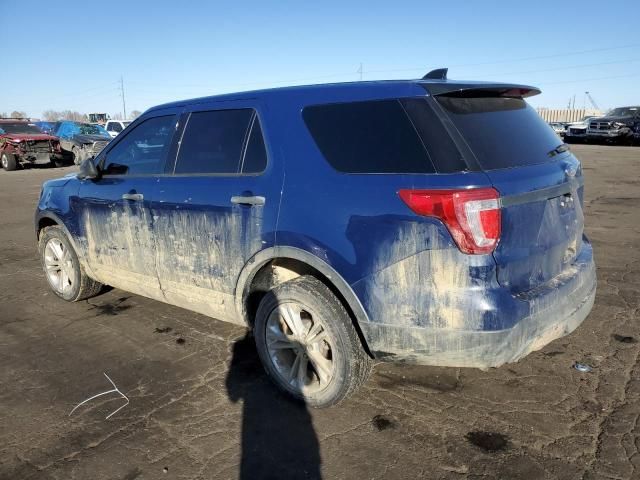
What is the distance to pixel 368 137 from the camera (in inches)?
113

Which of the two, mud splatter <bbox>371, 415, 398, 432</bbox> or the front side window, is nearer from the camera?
mud splatter <bbox>371, 415, 398, 432</bbox>

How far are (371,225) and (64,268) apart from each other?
12.2 ft

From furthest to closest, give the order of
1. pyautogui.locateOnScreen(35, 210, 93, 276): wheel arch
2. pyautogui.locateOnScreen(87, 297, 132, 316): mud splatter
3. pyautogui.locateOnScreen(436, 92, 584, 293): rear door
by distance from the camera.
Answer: pyautogui.locateOnScreen(87, 297, 132, 316): mud splatter → pyautogui.locateOnScreen(35, 210, 93, 276): wheel arch → pyautogui.locateOnScreen(436, 92, 584, 293): rear door

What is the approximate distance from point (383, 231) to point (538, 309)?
0.92 meters

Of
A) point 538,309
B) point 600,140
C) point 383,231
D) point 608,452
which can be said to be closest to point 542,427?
point 608,452

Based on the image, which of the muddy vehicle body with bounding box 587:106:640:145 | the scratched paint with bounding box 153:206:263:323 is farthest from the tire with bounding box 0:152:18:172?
the muddy vehicle body with bounding box 587:106:640:145

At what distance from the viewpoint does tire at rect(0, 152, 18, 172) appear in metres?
20.6

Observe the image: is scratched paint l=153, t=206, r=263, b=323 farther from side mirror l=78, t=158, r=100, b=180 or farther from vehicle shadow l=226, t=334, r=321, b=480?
side mirror l=78, t=158, r=100, b=180

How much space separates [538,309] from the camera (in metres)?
2.69

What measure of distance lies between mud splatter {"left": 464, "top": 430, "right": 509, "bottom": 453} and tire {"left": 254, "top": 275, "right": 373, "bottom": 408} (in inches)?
26.4

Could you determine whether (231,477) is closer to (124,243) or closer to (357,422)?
(357,422)

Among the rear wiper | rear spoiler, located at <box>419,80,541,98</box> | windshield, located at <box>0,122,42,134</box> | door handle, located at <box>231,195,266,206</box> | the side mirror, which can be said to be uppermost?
windshield, located at <box>0,122,42,134</box>

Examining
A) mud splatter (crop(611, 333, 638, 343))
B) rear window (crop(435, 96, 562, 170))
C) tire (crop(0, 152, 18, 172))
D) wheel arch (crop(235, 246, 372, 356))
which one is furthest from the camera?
tire (crop(0, 152, 18, 172))

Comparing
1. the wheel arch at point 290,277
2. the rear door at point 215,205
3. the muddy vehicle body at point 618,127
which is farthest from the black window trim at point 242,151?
the muddy vehicle body at point 618,127
